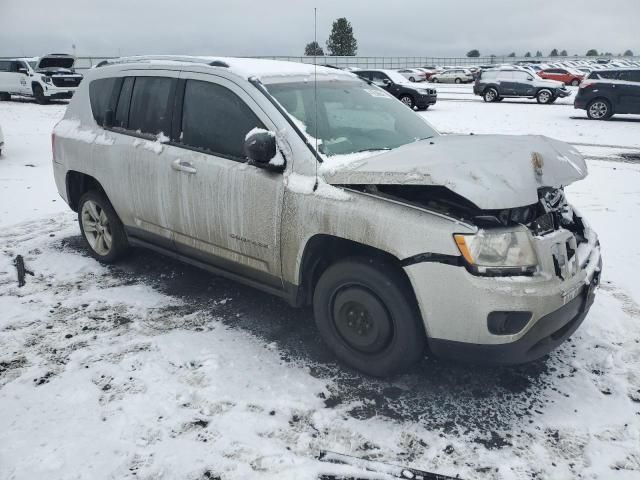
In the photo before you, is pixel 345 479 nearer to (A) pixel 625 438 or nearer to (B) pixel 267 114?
(A) pixel 625 438

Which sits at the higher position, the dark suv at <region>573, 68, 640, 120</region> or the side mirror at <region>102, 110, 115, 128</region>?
the dark suv at <region>573, 68, 640, 120</region>

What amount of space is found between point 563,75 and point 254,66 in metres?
34.3

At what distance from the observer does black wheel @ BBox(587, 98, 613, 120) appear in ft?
49.5

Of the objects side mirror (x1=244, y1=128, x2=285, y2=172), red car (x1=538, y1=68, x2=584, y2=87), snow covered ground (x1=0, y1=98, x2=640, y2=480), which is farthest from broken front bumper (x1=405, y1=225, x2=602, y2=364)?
red car (x1=538, y1=68, x2=584, y2=87)

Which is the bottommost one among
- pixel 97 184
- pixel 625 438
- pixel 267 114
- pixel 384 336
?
→ pixel 625 438

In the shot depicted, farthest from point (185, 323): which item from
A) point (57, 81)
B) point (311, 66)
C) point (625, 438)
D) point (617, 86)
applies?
point (57, 81)

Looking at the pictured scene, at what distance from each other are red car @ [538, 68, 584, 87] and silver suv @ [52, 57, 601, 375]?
33.0 m

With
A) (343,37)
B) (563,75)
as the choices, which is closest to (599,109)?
(563,75)

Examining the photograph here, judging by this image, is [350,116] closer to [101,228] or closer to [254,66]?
[254,66]

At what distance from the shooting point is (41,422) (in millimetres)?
2625

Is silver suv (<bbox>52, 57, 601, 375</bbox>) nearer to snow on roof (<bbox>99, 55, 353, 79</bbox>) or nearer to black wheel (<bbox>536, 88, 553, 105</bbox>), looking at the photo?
snow on roof (<bbox>99, 55, 353, 79</bbox>)

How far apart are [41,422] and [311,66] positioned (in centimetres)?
310

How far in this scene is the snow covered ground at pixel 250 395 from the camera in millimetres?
2385

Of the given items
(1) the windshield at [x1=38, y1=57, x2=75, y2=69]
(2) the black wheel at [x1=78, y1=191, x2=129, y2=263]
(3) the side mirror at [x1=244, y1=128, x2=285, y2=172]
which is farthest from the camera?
(1) the windshield at [x1=38, y1=57, x2=75, y2=69]
